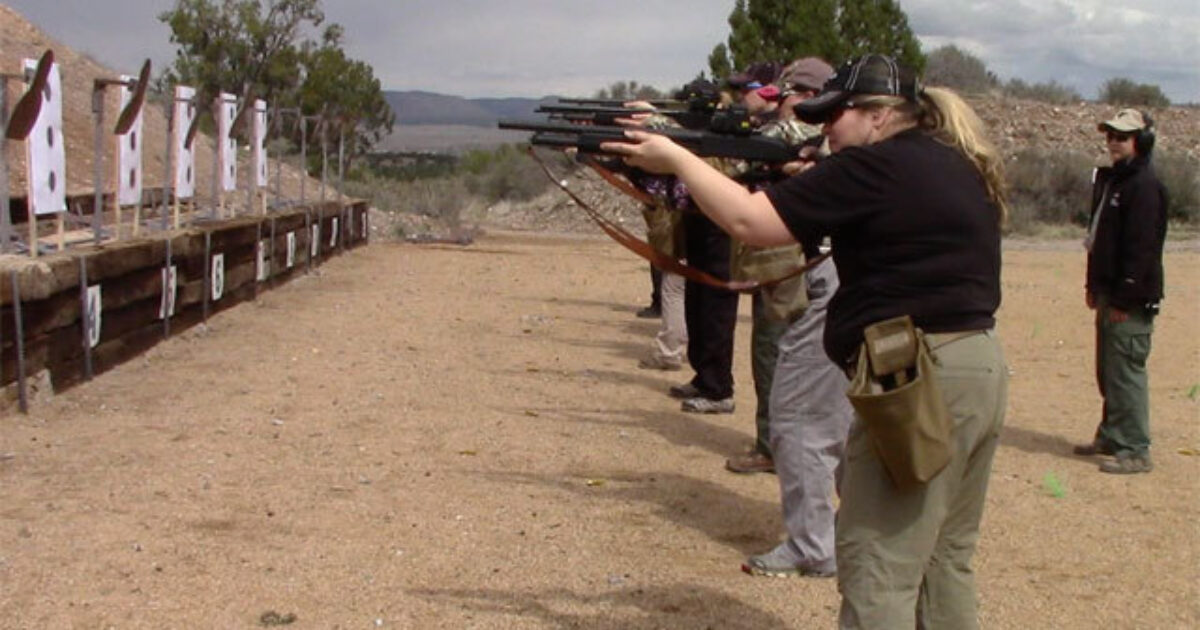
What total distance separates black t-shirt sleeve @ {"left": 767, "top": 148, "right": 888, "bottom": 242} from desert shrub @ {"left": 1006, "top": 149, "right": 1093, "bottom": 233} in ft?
101

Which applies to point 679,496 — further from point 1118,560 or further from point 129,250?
point 129,250

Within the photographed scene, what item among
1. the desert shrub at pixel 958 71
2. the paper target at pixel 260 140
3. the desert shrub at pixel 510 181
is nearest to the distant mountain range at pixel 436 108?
the desert shrub at pixel 958 71

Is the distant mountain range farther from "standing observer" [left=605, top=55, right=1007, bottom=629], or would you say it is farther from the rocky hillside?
"standing observer" [left=605, top=55, right=1007, bottom=629]

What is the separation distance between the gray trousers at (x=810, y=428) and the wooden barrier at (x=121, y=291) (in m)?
4.16

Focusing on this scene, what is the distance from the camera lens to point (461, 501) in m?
6.29

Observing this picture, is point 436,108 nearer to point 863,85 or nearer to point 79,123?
point 79,123

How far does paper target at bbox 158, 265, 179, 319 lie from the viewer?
9.99m

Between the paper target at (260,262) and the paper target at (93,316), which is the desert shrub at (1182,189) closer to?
the paper target at (260,262)

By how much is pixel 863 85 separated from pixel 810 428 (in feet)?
6.81

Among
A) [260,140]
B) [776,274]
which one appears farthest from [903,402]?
[260,140]

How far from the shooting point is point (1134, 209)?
7.49m

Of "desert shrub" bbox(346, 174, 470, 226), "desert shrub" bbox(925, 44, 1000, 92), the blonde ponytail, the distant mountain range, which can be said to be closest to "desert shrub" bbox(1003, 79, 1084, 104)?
"desert shrub" bbox(925, 44, 1000, 92)

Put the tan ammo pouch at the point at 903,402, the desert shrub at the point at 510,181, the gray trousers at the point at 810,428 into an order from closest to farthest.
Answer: the tan ammo pouch at the point at 903,402 → the gray trousers at the point at 810,428 → the desert shrub at the point at 510,181

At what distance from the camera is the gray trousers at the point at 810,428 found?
209 inches
